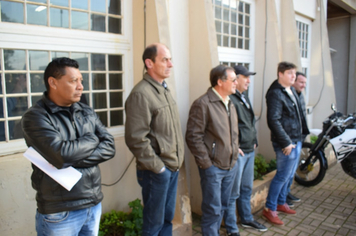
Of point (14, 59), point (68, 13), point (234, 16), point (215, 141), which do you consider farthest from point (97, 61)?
point (234, 16)

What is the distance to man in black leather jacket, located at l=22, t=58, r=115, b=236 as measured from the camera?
77.9 inches

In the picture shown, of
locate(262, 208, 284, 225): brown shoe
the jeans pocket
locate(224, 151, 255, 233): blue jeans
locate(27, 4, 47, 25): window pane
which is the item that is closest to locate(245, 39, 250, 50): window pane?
locate(224, 151, 255, 233): blue jeans

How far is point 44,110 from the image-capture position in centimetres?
203

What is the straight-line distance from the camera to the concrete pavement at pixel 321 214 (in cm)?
410

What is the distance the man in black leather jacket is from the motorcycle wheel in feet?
14.6

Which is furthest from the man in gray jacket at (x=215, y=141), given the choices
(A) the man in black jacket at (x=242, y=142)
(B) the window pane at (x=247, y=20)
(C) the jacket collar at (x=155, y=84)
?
(B) the window pane at (x=247, y=20)

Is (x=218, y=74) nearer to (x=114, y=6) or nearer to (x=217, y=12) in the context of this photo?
(x=114, y=6)

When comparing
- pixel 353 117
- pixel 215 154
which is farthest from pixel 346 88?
pixel 215 154

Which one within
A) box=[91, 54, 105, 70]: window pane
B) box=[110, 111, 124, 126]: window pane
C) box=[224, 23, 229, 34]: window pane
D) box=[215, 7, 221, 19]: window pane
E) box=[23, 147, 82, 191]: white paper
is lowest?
box=[23, 147, 82, 191]: white paper

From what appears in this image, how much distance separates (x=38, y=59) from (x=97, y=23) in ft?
2.77

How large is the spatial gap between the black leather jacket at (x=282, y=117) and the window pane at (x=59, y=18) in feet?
9.08

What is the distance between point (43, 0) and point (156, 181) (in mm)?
2146

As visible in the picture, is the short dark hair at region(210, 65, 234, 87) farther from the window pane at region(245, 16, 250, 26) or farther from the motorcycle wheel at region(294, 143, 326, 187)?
the motorcycle wheel at region(294, 143, 326, 187)

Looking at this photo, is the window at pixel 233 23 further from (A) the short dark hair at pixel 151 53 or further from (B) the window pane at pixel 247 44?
(A) the short dark hair at pixel 151 53
